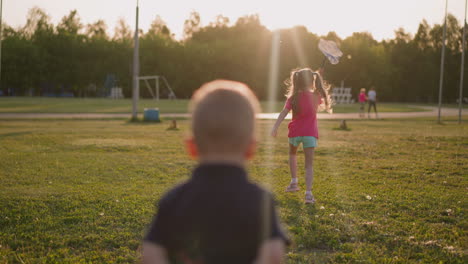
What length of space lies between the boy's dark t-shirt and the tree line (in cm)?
7022

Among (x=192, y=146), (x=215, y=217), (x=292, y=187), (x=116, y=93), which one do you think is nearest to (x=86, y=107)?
(x=116, y=93)

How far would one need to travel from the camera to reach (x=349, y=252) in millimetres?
4293

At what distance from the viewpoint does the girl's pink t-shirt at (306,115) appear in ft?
19.9

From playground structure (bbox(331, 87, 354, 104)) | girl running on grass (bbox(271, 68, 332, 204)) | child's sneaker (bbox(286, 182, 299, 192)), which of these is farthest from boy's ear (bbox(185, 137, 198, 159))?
playground structure (bbox(331, 87, 354, 104))

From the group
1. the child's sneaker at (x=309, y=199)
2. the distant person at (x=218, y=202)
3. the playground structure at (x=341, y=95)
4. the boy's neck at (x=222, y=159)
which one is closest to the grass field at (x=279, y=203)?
the child's sneaker at (x=309, y=199)

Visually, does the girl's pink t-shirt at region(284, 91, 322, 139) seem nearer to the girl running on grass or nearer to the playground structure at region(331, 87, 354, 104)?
the girl running on grass

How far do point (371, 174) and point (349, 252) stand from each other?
182 inches

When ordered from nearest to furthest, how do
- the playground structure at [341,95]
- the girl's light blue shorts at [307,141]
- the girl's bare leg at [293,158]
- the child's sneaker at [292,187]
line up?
the girl's light blue shorts at [307,141]
the girl's bare leg at [293,158]
the child's sneaker at [292,187]
the playground structure at [341,95]

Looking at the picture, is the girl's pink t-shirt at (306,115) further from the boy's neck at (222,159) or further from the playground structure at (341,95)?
the playground structure at (341,95)

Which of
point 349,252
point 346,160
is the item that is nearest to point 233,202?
point 349,252

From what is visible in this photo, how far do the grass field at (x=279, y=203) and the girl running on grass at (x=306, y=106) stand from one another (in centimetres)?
77

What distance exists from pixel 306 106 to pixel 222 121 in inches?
176

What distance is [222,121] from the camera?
171cm

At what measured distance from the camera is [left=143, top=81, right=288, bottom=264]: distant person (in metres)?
1.70
